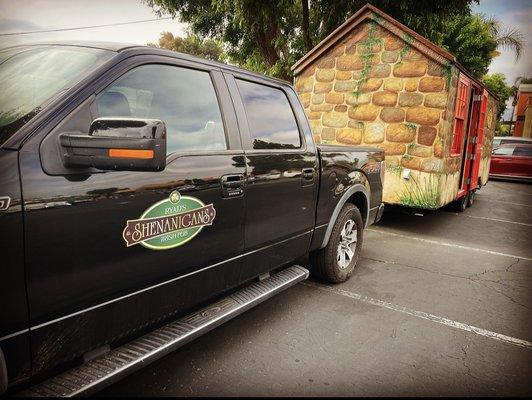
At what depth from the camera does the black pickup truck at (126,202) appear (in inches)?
61.2

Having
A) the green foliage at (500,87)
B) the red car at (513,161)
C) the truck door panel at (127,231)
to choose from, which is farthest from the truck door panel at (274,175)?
the green foliage at (500,87)

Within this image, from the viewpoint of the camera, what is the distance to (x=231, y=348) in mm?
2832

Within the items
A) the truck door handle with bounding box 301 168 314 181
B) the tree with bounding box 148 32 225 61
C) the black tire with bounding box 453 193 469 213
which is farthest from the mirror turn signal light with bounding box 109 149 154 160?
the tree with bounding box 148 32 225 61

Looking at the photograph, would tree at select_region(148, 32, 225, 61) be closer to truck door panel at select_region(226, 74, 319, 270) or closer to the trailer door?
the trailer door

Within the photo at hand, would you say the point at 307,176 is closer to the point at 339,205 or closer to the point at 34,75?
the point at 339,205

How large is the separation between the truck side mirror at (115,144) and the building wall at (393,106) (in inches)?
210

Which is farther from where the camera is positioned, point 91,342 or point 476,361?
point 476,361

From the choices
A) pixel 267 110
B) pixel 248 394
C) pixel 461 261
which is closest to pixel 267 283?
pixel 248 394

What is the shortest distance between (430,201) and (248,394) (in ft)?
15.4

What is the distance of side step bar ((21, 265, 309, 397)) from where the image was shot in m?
1.75

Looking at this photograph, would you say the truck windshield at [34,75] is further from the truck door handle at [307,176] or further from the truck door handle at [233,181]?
the truck door handle at [307,176]

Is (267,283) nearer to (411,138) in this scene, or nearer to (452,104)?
(411,138)

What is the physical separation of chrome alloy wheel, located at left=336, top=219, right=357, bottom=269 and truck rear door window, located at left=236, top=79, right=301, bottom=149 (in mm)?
1284

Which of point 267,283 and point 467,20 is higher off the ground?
point 467,20
